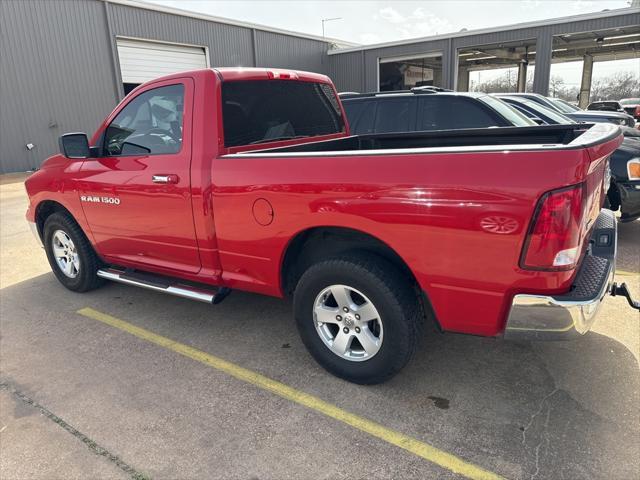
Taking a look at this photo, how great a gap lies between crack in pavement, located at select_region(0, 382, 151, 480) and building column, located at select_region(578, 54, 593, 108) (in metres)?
40.7

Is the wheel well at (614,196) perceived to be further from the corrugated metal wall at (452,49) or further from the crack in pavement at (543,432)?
the corrugated metal wall at (452,49)

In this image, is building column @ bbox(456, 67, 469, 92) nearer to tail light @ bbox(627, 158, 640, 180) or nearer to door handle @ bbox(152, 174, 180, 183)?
tail light @ bbox(627, 158, 640, 180)

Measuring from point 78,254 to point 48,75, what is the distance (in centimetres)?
1353

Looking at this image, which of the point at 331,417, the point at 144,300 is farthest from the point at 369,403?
the point at 144,300

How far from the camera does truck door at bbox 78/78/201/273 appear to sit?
138 inches

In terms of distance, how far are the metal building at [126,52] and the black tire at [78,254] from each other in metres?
12.4

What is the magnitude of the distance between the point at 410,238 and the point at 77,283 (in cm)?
373

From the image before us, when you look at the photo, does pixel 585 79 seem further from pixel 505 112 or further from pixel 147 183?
pixel 147 183

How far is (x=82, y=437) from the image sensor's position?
2684 mm

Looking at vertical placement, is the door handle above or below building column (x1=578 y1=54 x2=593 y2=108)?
below

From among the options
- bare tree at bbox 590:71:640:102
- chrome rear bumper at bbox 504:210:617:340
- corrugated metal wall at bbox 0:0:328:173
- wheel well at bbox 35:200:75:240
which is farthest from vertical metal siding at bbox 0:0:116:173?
bare tree at bbox 590:71:640:102

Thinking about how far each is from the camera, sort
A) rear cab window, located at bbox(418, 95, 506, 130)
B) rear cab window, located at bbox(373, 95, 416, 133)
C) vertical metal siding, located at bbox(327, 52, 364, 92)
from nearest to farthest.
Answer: rear cab window, located at bbox(418, 95, 506, 130) → rear cab window, located at bbox(373, 95, 416, 133) → vertical metal siding, located at bbox(327, 52, 364, 92)

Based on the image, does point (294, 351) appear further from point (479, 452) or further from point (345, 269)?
point (479, 452)

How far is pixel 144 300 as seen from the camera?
15.4ft
